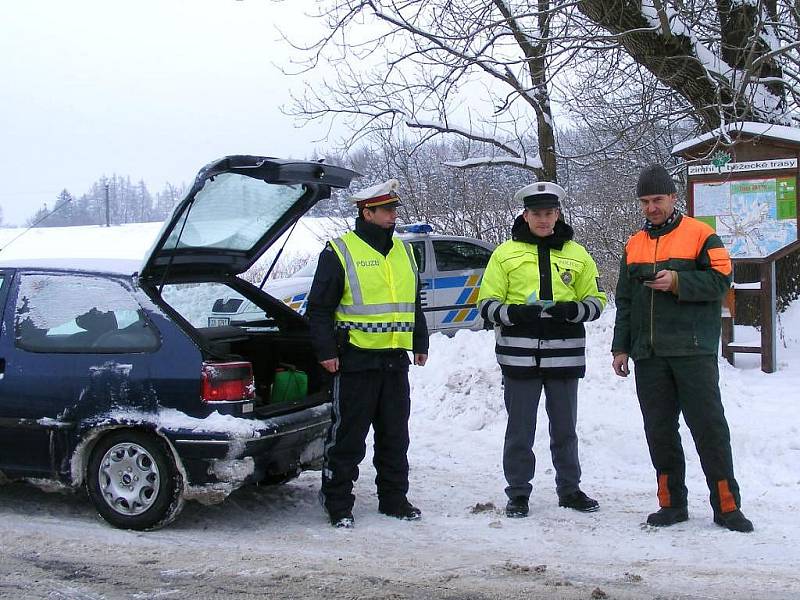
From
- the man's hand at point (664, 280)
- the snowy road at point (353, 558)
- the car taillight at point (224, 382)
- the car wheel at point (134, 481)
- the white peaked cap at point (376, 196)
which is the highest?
the white peaked cap at point (376, 196)

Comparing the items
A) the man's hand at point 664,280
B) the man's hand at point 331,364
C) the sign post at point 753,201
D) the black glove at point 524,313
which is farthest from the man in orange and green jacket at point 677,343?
the sign post at point 753,201

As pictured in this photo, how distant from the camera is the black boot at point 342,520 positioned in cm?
498

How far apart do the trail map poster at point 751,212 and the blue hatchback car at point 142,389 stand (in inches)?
181

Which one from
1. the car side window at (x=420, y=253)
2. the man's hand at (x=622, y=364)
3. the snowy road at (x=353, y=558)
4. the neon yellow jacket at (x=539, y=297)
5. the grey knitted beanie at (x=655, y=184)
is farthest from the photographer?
the car side window at (x=420, y=253)

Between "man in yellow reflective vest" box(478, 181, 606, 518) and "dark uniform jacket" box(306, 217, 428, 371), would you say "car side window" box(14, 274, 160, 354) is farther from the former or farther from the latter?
"man in yellow reflective vest" box(478, 181, 606, 518)

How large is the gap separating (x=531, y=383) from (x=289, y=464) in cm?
153

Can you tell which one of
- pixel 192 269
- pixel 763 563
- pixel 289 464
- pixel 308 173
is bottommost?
pixel 763 563

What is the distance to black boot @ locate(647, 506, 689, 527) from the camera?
491 cm

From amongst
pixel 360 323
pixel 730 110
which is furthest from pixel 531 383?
pixel 730 110

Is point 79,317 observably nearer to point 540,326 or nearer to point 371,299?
point 371,299

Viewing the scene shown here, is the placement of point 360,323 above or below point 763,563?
above

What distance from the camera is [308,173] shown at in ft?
16.5

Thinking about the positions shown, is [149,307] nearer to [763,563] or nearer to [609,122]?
[763,563]

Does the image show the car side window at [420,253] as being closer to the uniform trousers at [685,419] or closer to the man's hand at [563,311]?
the man's hand at [563,311]
